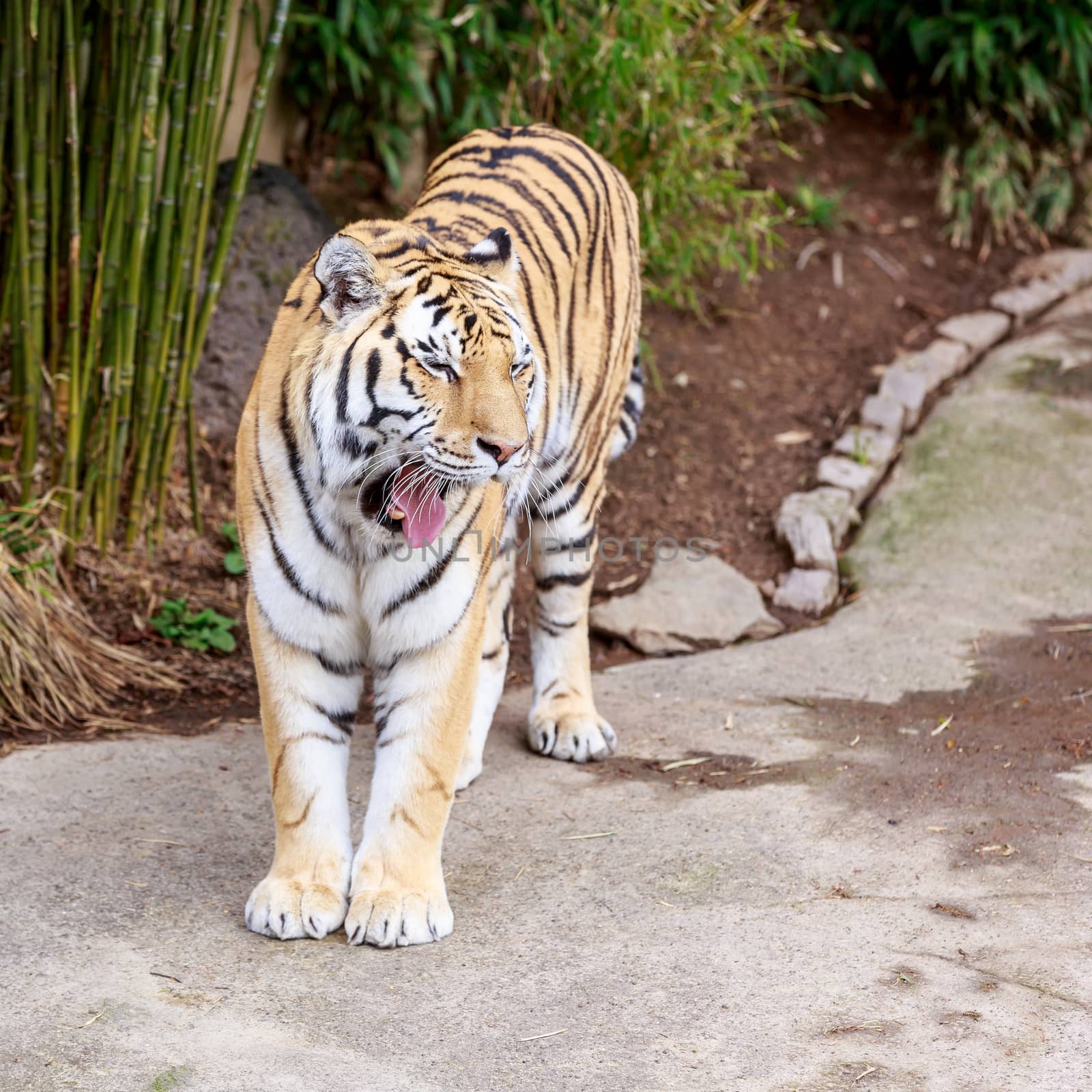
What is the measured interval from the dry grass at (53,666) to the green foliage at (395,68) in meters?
2.26

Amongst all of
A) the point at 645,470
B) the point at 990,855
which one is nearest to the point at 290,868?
the point at 990,855

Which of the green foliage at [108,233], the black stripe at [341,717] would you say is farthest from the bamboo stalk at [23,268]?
the black stripe at [341,717]

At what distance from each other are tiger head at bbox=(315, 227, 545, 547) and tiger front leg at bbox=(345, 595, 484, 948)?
0.29 meters

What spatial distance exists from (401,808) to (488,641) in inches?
37.1

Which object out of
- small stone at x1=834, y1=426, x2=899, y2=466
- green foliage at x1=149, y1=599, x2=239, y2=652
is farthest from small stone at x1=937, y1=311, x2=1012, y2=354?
green foliage at x1=149, y1=599, x2=239, y2=652

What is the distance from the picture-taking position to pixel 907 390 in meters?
5.64

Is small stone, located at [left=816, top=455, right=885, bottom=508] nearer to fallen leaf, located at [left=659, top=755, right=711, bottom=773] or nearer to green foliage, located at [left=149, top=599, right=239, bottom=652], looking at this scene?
fallen leaf, located at [left=659, top=755, right=711, bottom=773]

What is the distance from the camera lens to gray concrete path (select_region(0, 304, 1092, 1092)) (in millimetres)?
2135

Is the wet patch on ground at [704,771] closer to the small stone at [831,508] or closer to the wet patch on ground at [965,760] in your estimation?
the wet patch on ground at [965,760]

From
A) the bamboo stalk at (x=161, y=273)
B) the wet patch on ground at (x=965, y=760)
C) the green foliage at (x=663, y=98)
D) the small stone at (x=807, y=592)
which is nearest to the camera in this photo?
the wet patch on ground at (x=965, y=760)

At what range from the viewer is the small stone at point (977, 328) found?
19.9ft

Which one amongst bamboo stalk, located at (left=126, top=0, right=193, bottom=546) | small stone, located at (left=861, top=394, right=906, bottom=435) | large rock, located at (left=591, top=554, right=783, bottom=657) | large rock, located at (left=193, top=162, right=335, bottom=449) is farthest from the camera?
small stone, located at (left=861, top=394, right=906, bottom=435)

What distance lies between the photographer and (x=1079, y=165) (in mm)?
6984

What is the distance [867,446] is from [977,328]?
122 cm
